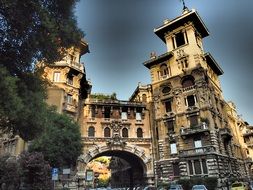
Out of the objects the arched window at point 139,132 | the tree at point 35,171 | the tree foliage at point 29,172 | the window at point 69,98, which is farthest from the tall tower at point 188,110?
the tree foliage at point 29,172

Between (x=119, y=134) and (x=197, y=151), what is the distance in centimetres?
1260

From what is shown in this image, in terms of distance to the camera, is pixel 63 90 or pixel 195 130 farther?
pixel 63 90

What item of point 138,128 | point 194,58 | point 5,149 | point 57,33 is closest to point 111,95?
point 138,128

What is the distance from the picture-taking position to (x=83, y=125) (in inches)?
1564

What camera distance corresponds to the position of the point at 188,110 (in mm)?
38344

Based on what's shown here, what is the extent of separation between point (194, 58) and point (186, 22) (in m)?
7.51

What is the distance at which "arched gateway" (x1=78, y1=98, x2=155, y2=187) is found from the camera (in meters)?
38.8

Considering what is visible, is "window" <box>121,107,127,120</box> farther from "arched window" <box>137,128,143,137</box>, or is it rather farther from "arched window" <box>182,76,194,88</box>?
"arched window" <box>182,76,194,88</box>

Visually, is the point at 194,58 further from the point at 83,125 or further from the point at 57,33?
the point at 57,33

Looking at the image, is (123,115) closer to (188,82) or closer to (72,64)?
(72,64)

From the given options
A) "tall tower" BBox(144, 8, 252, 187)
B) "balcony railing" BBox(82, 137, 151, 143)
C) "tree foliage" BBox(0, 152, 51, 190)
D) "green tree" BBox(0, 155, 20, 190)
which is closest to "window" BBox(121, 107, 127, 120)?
"balcony railing" BBox(82, 137, 151, 143)

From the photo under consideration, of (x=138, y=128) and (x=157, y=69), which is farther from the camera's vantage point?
(x=157, y=69)

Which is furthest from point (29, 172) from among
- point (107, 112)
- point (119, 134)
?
point (107, 112)

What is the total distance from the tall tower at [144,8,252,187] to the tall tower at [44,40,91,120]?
1331 centimetres
